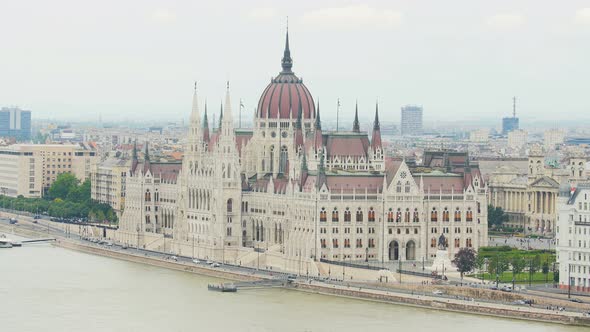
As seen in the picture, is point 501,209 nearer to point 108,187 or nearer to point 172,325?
point 108,187

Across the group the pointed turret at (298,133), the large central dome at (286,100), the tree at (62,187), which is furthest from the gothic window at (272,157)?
the tree at (62,187)

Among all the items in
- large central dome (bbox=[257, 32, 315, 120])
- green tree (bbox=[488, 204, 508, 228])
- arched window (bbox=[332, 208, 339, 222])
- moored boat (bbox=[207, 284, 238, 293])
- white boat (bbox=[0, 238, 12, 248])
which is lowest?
moored boat (bbox=[207, 284, 238, 293])

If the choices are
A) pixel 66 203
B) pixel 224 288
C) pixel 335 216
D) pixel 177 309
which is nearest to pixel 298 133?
pixel 335 216

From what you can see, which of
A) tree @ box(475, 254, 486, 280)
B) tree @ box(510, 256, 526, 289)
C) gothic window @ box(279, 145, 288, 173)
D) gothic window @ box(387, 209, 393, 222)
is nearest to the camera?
tree @ box(510, 256, 526, 289)

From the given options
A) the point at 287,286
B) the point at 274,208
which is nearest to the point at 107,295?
the point at 287,286

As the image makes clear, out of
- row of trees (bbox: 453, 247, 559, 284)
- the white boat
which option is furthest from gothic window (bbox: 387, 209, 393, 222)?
the white boat

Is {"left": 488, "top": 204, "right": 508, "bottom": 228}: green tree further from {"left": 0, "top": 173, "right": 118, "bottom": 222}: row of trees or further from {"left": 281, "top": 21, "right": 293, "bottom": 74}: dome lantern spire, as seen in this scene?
{"left": 0, "top": 173, "right": 118, "bottom": 222}: row of trees

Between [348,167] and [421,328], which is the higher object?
[348,167]

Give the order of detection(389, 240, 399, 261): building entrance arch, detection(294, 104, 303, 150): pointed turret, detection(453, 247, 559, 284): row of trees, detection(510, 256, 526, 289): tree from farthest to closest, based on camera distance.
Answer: detection(294, 104, 303, 150): pointed turret → detection(389, 240, 399, 261): building entrance arch → detection(453, 247, 559, 284): row of trees → detection(510, 256, 526, 289): tree
